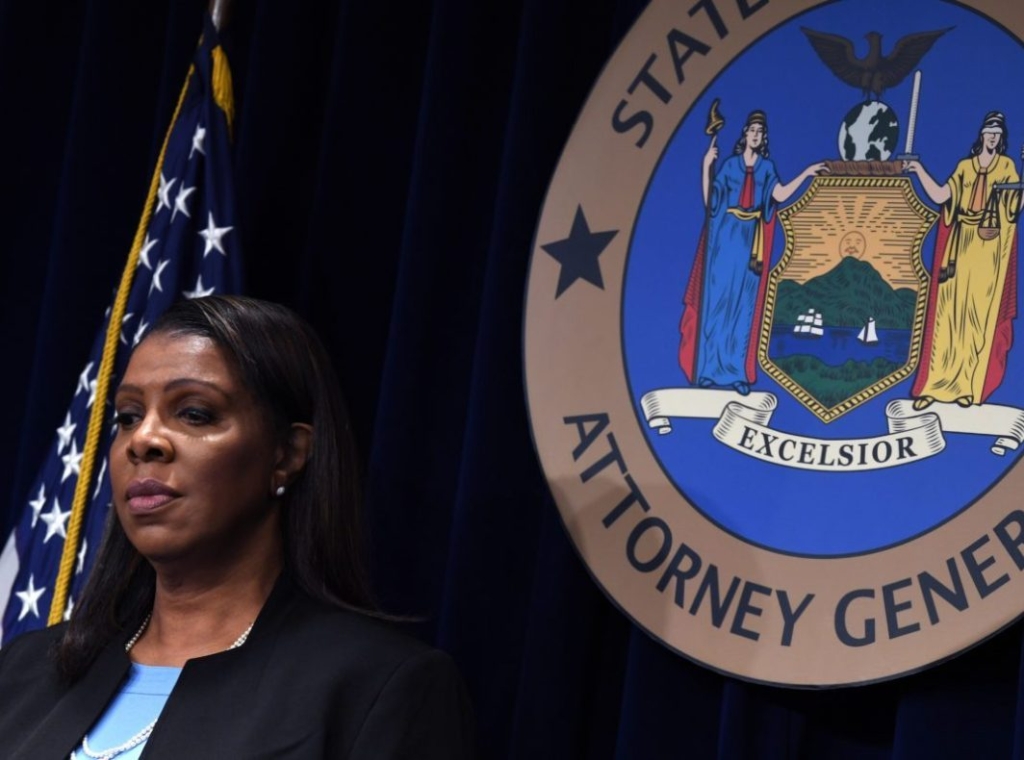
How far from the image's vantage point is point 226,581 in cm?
211

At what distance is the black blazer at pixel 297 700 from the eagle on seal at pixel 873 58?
0.89 metres

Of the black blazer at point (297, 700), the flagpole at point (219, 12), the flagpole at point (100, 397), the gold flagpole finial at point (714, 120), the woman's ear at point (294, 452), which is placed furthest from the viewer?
the flagpole at point (219, 12)

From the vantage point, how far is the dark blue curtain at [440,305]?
2156 millimetres

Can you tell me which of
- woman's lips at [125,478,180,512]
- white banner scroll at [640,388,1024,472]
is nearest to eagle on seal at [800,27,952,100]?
white banner scroll at [640,388,1024,472]

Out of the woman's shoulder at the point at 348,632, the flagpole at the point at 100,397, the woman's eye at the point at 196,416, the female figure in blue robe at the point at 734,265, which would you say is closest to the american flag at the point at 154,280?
the flagpole at the point at 100,397

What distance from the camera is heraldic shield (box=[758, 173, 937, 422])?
2.04 m

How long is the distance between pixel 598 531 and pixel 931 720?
0.49m

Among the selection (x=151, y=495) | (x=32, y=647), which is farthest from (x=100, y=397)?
(x=151, y=495)

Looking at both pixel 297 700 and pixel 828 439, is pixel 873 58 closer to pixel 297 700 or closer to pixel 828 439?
pixel 828 439

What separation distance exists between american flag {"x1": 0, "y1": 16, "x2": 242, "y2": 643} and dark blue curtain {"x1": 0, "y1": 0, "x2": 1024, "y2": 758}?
8cm

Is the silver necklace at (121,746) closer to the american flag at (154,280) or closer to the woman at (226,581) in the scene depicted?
the woman at (226,581)

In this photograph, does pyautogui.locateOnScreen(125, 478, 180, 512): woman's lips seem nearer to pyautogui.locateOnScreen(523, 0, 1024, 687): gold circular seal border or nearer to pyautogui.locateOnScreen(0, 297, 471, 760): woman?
pyautogui.locateOnScreen(0, 297, 471, 760): woman

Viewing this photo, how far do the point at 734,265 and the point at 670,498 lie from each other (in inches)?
12.4

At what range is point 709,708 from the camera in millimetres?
2156
